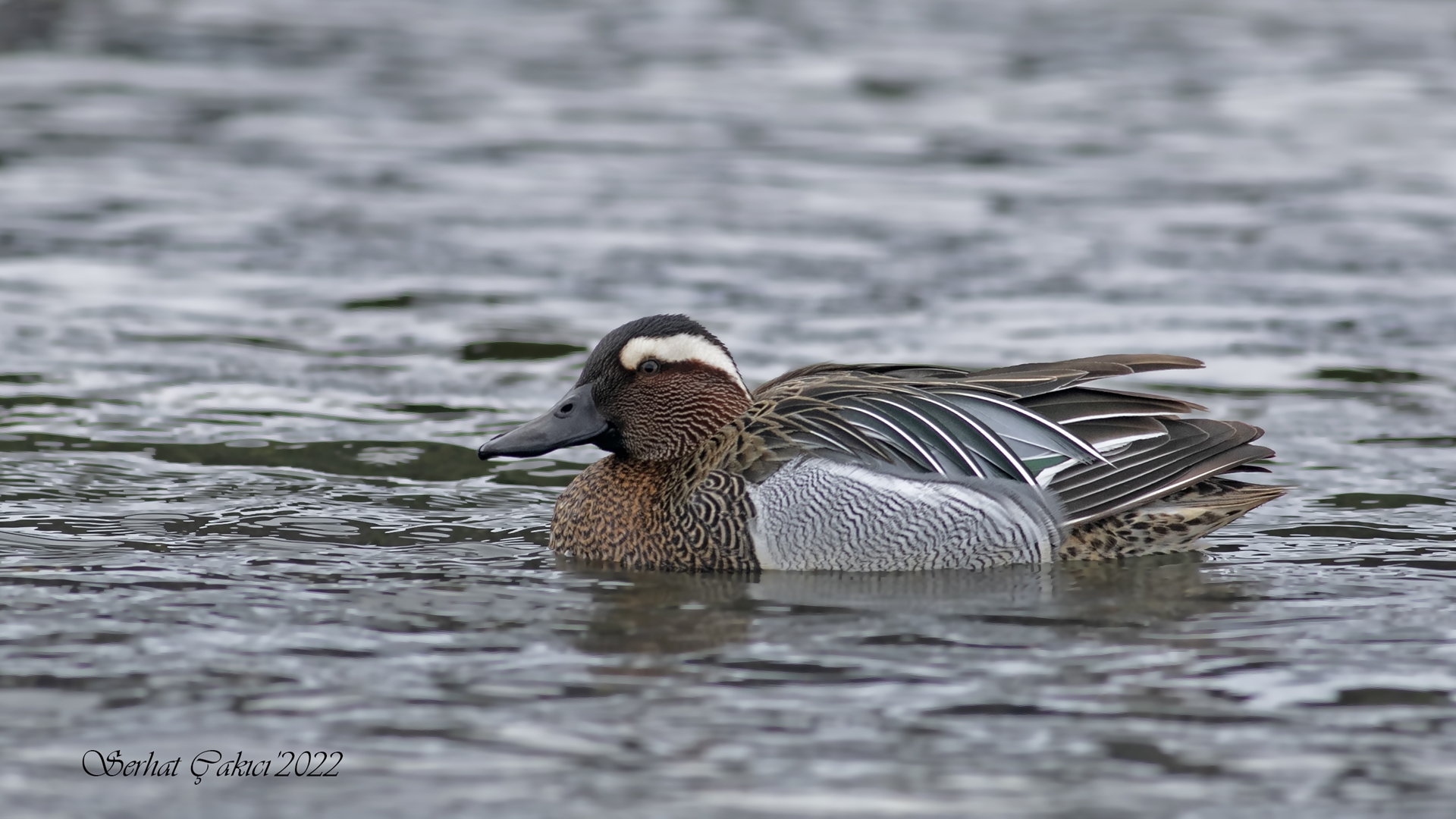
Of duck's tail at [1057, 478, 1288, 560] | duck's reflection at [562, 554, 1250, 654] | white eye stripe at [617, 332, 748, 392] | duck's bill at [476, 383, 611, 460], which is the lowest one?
duck's reflection at [562, 554, 1250, 654]

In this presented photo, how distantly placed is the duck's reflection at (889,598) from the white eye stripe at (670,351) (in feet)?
3.03

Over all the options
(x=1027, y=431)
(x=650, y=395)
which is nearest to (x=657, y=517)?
(x=650, y=395)

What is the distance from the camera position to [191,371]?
469 inches

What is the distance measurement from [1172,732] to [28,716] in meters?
3.60

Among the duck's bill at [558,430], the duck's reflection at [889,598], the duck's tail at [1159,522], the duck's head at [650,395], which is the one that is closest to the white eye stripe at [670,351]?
the duck's head at [650,395]

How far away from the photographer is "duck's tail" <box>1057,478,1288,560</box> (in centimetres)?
860

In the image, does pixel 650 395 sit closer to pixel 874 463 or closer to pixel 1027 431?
pixel 874 463

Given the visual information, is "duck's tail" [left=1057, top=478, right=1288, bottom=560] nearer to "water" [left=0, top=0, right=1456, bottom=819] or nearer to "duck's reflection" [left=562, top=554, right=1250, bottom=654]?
"duck's reflection" [left=562, top=554, right=1250, bottom=654]

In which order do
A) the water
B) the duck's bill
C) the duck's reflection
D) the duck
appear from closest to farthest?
the water
the duck's reflection
the duck
the duck's bill

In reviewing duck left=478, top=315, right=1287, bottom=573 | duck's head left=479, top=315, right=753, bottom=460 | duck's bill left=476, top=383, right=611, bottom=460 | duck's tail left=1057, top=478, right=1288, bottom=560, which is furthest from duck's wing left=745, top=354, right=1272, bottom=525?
duck's bill left=476, top=383, right=611, bottom=460

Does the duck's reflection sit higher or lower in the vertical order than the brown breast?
lower

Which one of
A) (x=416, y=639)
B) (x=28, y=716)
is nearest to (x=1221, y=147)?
(x=416, y=639)

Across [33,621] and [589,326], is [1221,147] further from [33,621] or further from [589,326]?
[33,621]

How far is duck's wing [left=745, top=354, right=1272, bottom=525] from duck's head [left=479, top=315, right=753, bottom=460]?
245 millimetres
